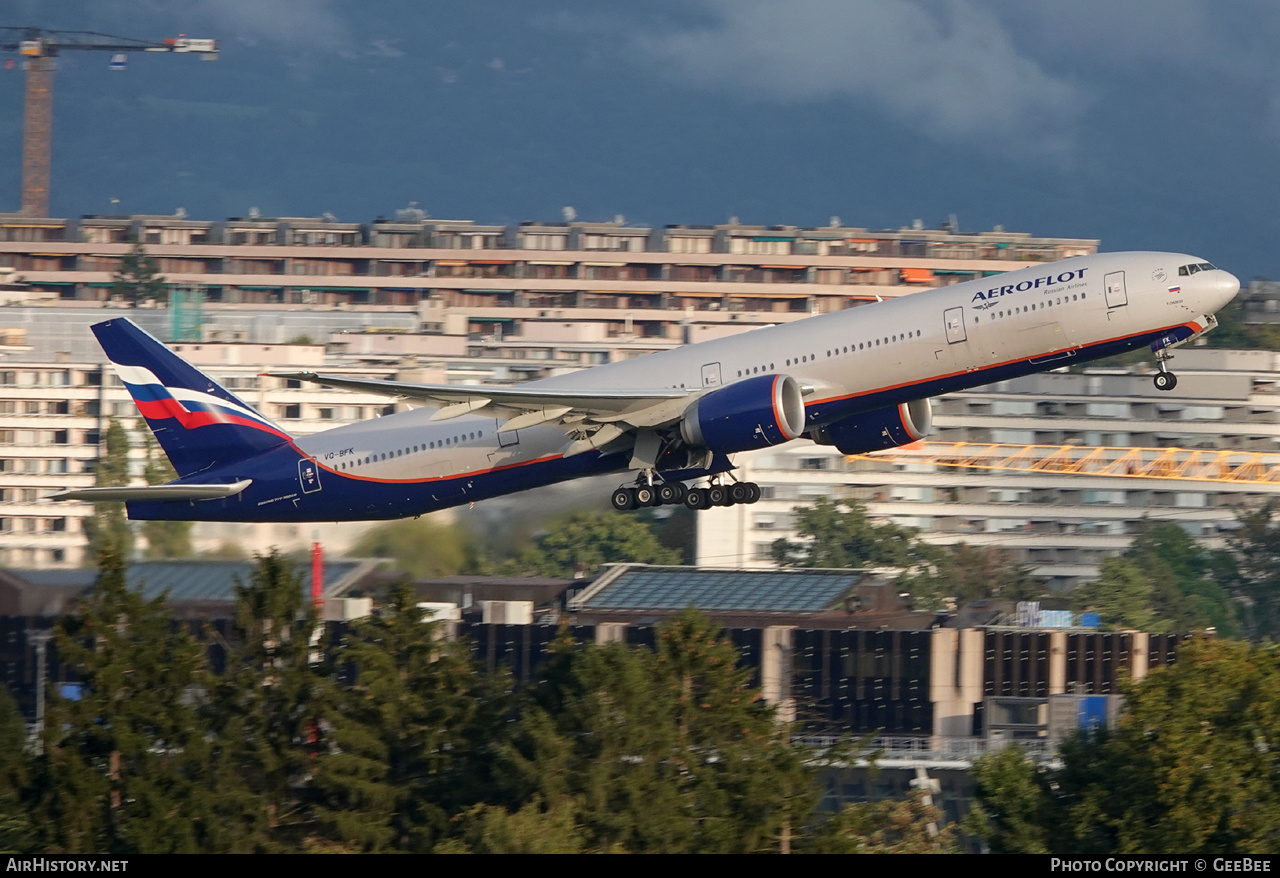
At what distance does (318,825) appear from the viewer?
52.0m

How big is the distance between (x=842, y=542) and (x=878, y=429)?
61.6 m

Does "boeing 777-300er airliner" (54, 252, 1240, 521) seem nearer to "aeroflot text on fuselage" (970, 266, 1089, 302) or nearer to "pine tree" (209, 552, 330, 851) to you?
"aeroflot text on fuselage" (970, 266, 1089, 302)

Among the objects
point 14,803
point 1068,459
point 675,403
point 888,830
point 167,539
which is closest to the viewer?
point 675,403

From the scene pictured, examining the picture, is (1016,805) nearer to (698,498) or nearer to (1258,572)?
(698,498)

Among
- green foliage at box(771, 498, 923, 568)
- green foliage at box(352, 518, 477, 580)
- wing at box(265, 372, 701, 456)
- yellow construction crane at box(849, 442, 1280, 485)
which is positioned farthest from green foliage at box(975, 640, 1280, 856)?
yellow construction crane at box(849, 442, 1280, 485)

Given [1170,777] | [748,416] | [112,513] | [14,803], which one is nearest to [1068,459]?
[112,513]

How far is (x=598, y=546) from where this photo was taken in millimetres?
111438

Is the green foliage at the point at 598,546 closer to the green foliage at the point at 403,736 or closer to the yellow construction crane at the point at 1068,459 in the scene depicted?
the yellow construction crane at the point at 1068,459

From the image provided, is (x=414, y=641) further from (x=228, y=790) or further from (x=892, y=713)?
(x=892, y=713)

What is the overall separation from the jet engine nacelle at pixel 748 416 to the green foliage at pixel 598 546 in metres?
64.1

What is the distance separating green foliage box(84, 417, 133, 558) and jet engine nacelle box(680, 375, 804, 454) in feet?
68.2

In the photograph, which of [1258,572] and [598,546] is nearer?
[598,546]

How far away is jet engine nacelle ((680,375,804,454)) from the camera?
4356 cm

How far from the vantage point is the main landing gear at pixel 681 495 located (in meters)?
47.4
